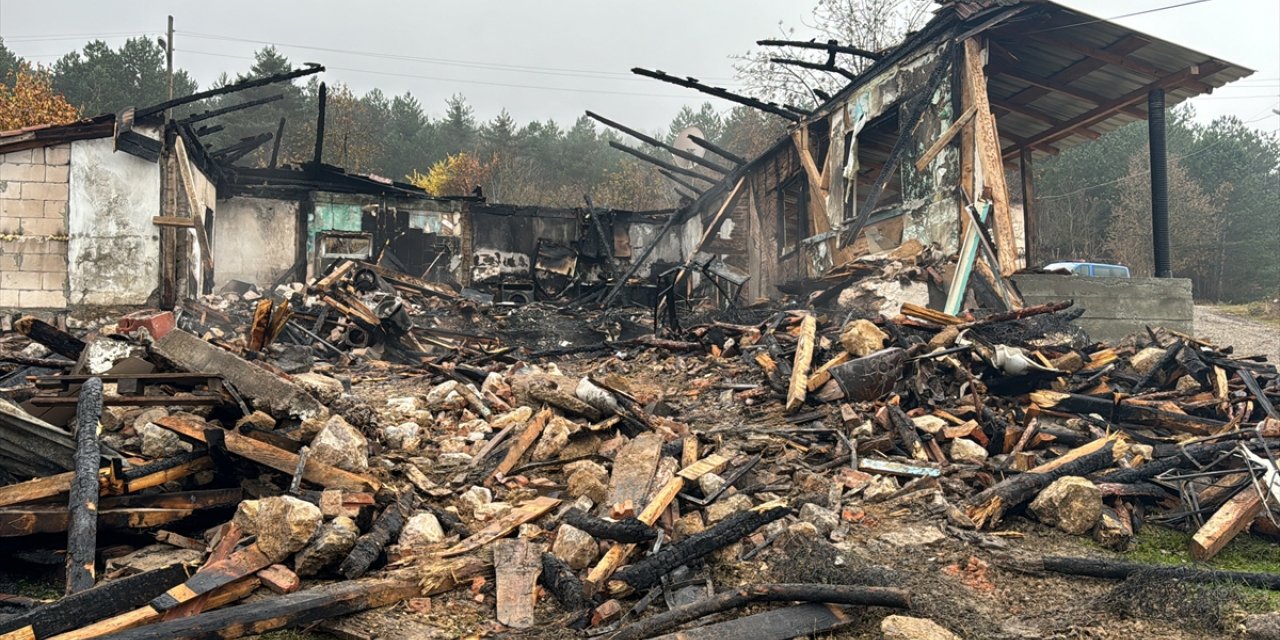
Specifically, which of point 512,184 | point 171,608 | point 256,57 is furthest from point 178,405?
point 256,57

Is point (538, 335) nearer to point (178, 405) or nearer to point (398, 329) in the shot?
point (398, 329)

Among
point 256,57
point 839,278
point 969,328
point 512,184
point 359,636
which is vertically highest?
point 256,57

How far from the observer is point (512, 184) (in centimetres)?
3991

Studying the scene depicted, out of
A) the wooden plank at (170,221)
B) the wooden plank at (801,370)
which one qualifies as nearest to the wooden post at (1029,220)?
the wooden plank at (801,370)

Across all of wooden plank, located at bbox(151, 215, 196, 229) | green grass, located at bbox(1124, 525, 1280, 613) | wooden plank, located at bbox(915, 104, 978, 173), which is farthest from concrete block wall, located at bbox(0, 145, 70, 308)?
green grass, located at bbox(1124, 525, 1280, 613)

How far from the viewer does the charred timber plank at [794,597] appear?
3.19m

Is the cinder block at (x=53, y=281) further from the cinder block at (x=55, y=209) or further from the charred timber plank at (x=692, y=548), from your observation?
the charred timber plank at (x=692, y=548)

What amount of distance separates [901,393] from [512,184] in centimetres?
3582

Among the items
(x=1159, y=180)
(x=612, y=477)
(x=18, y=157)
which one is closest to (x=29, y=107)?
(x=18, y=157)

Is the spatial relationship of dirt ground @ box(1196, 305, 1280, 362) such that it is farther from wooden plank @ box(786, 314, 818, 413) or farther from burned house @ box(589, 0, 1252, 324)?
wooden plank @ box(786, 314, 818, 413)

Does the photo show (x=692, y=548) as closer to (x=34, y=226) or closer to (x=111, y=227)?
(x=111, y=227)

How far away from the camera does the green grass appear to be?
4.04 metres

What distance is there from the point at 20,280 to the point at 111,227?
1564 millimetres

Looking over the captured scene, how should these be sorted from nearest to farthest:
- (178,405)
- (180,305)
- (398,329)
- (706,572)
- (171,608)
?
1. (171,608)
2. (706,572)
3. (178,405)
4. (398,329)
5. (180,305)
